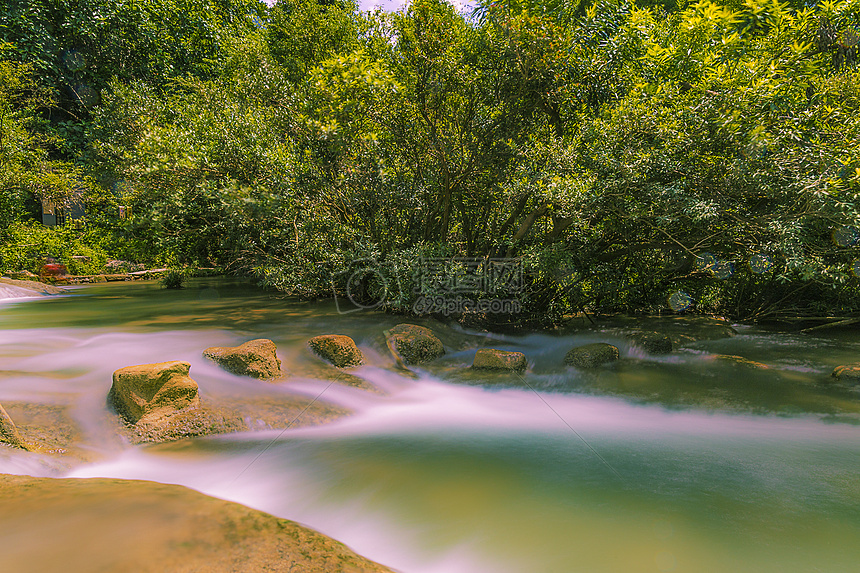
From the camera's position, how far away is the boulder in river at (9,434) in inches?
151

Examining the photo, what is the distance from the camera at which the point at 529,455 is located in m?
4.67

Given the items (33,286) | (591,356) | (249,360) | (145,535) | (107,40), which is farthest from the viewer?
(107,40)

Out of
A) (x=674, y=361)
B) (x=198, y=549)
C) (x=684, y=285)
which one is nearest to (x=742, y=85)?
(x=674, y=361)

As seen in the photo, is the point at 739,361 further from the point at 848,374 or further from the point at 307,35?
the point at 307,35

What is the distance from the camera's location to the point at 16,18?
18953 millimetres

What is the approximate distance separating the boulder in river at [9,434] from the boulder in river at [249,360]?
2313 mm

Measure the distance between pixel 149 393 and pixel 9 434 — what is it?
111 centimetres

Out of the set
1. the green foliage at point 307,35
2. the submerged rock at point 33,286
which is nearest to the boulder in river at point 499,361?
the green foliage at point 307,35

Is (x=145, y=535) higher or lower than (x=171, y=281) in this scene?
lower

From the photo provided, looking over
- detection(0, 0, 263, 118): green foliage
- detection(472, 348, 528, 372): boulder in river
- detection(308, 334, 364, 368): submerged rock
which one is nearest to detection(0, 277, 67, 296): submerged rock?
detection(0, 0, 263, 118): green foliage

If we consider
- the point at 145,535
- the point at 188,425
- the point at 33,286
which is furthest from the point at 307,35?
the point at 145,535

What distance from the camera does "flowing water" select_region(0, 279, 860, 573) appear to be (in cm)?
323

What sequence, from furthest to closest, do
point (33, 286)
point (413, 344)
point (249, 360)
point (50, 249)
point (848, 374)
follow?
point (50, 249) → point (33, 286) → point (413, 344) → point (848, 374) → point (249, 360)

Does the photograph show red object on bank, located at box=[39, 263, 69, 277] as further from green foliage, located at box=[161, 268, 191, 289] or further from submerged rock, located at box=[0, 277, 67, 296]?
green foliage, located at box=[161, 268, 191, 289]
